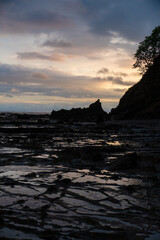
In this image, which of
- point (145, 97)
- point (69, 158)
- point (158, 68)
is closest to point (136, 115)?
point (145, 97)

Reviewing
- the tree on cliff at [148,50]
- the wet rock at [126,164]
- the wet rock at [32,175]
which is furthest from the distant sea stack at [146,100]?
the wet rock at [32,175]

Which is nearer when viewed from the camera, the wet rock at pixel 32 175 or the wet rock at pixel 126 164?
the wet rock at pixel 32 175

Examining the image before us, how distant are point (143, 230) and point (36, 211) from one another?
183 cm

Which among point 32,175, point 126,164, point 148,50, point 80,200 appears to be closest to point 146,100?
point 148,50

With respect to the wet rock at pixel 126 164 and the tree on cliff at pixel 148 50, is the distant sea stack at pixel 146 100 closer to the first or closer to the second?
the tree on cliff at pixel 148 50

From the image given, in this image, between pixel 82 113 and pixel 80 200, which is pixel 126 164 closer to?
pixel 80 200

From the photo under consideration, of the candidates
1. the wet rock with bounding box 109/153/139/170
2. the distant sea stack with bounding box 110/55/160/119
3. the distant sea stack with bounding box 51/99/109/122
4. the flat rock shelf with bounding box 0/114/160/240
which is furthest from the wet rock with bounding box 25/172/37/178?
the distant sea stack with bounding box 51/99/109/122

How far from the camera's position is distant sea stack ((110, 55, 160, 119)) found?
44750 mm

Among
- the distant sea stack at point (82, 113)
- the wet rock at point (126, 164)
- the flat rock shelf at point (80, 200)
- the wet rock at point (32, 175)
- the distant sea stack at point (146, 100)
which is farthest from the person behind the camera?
the distant sea stack at point (82, 113)

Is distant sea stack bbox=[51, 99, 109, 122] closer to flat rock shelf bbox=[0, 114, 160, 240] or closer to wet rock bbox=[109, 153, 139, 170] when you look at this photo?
wet rock bbox=[109, 153, 139, 170]

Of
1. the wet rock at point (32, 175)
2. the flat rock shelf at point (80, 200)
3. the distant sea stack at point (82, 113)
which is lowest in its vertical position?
the flat rock shelf at point (80, 200)

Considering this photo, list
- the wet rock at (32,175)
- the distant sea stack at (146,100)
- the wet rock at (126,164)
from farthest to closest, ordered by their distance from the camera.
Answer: the distant sea stack at (146,100) < the wet rock at (126,164) < the wet rock at (32,175)

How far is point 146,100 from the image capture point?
46156 mm

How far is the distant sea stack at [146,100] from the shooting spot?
44750mm
